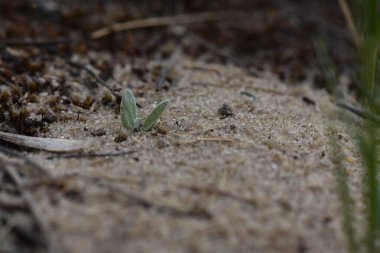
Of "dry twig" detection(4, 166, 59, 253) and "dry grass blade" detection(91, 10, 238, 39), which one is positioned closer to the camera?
"dry twig" detection(4, 166, 59, 253)

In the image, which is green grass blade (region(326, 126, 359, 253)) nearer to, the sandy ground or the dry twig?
the sandy ground

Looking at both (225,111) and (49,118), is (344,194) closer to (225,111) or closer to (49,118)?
(225,111)

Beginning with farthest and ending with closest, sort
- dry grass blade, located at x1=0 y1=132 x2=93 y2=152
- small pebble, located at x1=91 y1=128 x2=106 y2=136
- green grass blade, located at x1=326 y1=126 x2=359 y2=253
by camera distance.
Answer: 1. small pebble, located at x1=91 y1=128 x2=106 y2=136
2. dry grass blade, located at x1=0 y1=132 x2=93 y2=152
3. green grass blade, located at x1=326 y1=126 x2=359 y2=253

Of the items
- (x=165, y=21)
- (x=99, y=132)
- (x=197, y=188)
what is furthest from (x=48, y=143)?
(x=165, y=21)

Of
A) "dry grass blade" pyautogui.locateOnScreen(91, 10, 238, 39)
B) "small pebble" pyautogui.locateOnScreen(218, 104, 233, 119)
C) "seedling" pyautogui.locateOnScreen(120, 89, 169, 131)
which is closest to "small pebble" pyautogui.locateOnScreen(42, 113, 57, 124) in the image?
"seedling" pyautogui.locateOnScreen(120, 89, 169, 131)

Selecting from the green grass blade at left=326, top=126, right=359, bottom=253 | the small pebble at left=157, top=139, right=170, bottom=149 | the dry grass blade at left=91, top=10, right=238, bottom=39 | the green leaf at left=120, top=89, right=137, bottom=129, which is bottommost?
the green grass blade at left=326, top=126, right=359, bottom=253

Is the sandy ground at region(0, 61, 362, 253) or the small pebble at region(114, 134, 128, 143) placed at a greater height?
the small pebble at region(114, 134, 128, 143)

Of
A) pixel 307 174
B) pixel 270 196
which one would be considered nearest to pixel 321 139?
pixel 307 174
